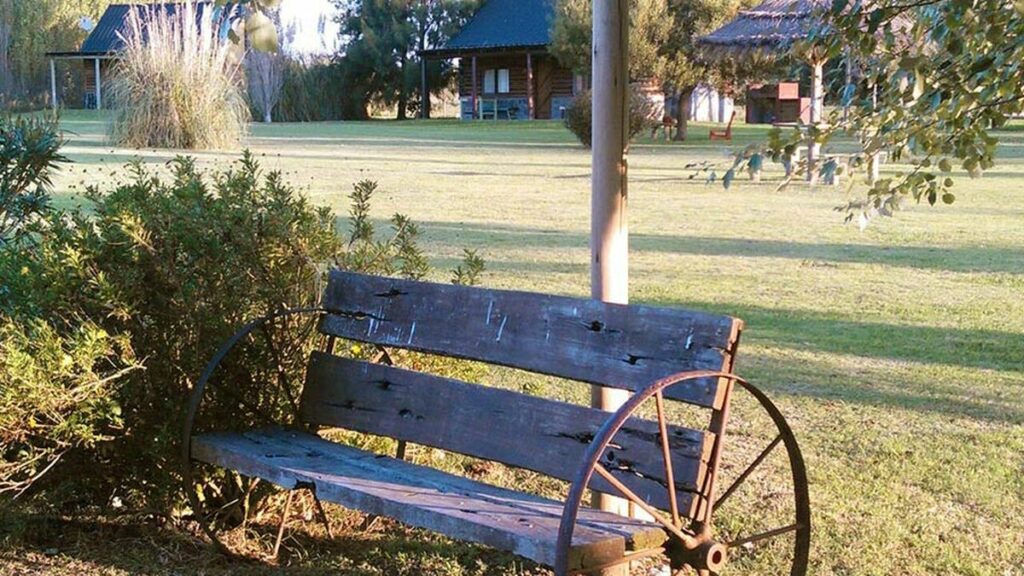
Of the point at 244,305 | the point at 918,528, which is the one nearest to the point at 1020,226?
the point at 918,528

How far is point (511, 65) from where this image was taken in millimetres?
50844

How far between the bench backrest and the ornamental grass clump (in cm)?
1982

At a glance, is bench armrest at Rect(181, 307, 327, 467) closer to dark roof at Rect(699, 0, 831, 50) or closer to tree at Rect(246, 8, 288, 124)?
dark roof at Rect(699, 0, 831, 50)

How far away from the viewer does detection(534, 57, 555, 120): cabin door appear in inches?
1956

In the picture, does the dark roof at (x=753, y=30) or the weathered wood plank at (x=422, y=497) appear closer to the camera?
the weathered wood plank at (x=422, y=497)

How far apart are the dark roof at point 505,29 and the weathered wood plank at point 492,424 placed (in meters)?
44.2

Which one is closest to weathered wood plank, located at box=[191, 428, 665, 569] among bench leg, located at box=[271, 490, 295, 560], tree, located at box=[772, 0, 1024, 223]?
bench leg, located at box=[271, 490, 295, 560]

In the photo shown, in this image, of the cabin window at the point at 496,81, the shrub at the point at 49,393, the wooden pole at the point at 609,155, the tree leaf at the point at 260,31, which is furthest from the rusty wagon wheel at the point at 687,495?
the cabin window at the point at 496,81

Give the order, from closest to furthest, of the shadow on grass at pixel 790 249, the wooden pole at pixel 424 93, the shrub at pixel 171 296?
the shrub at pixel 171 296
the shadow on grass at pixel 790 249
the wooden pole at pixel 424 93

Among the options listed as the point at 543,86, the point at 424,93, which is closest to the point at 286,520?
the point at 543,86

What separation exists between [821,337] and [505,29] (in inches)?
1750

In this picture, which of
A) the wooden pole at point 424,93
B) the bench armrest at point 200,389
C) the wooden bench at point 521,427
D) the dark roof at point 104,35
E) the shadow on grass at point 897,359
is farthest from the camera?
the wooden pole at point 424,93

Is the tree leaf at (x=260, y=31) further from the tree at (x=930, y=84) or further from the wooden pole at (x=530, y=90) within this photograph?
the wooden pole at (x=530, y=90)

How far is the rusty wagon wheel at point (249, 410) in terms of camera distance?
4.36 m
